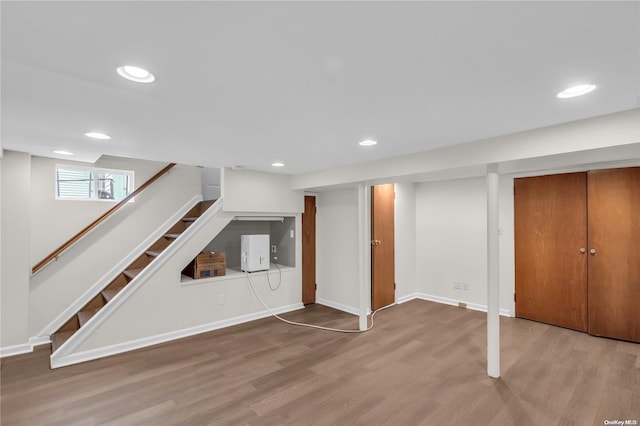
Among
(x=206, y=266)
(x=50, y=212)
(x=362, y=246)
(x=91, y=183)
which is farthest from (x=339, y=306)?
(x=50, y=212)

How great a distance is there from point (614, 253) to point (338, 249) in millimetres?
3492

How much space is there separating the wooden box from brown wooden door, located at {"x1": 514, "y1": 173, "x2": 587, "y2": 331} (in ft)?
14.0

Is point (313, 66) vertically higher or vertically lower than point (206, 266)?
higher

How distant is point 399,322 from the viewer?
4.26 meters

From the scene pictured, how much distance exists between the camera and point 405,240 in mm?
5363

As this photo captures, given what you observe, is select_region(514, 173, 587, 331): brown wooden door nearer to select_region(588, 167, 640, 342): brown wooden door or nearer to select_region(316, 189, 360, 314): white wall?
select_region(588, 167, 640, 342): brown wooden door

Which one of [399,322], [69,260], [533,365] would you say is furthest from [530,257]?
[69,260]

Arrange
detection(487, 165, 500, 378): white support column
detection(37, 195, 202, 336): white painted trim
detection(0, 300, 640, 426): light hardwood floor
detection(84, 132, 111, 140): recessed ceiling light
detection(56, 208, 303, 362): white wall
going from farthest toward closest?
detection(37, 195, 202, 336): white painted trim
detection(56, 208, 303, 362): white wall
detection(487, 165, 500, 378): white support column
detection(84, 132, 111, 140): recessed ceiling light
detection(0, 300, 640, 426): light hardwood floor

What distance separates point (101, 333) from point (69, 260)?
136cm

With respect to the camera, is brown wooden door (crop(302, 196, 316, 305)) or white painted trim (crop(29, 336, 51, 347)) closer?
white painted trim (crop(29, 336, 51, 347))

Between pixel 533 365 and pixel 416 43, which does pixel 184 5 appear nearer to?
pixel 416 43

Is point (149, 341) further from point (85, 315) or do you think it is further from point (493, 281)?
point (493, 281)

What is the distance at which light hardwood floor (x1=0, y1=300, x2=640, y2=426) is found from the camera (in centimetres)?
225

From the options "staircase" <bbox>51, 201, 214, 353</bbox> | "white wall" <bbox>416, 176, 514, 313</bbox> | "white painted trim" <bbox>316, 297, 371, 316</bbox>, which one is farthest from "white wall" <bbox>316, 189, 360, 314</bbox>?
"staircase" <bbox>51, 201, 214, 353</bbox>
